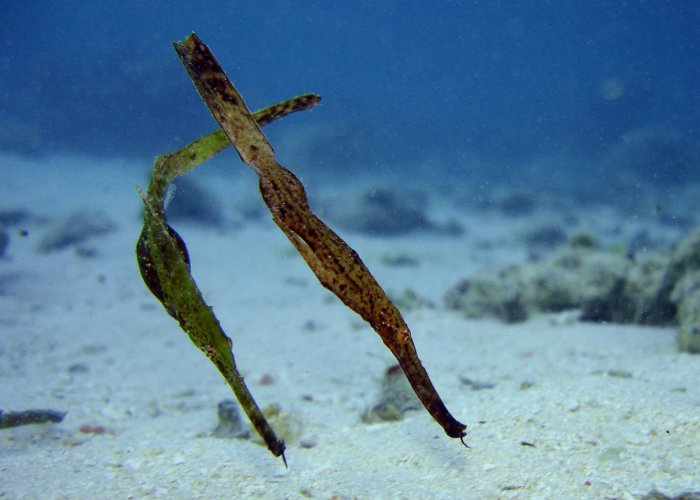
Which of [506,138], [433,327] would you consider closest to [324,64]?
[506,138]

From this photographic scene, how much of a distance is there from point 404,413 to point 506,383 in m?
1.38

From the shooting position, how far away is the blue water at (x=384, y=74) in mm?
33031

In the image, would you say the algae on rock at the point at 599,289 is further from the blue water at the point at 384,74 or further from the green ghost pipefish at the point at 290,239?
the blue water at the point at 384,74

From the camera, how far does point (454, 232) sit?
18.8 metres

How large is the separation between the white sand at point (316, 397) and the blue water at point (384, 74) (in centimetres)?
2369

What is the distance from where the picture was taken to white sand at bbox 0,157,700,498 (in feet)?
8.43

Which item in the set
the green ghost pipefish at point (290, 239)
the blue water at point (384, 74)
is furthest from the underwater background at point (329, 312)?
the blue water at point (384, 74)

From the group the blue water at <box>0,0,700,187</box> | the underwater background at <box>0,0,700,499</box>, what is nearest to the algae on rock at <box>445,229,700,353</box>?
the underwater background at <box>0,0,700,499</box>

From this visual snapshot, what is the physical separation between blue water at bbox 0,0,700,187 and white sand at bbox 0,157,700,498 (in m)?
23.7

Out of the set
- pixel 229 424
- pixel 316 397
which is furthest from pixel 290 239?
pixel 316 397

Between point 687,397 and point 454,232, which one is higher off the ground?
point 454,232

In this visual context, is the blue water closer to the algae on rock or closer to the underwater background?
the underwater background

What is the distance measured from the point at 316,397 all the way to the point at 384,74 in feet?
379

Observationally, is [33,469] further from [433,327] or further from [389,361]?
[433,327]
